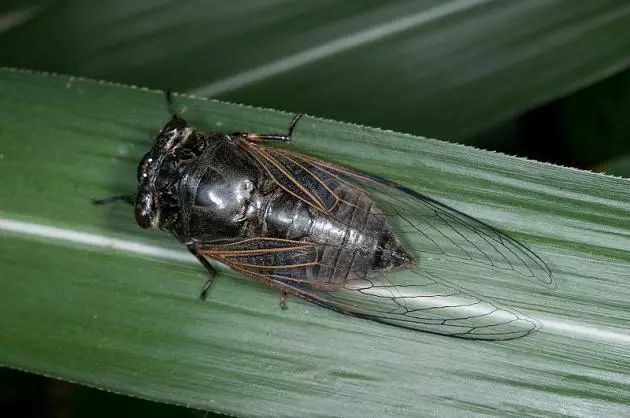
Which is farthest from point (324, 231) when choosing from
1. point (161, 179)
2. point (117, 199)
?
point (117, 199)

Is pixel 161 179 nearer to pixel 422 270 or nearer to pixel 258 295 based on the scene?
pixel 258 295

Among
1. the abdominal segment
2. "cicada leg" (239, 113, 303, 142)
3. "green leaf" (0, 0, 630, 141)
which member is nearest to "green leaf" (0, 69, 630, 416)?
"cicada leg" (239, 113, 303, 142)

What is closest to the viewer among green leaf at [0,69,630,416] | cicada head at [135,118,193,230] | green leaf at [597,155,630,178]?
green leaf at [0,69,630,416]

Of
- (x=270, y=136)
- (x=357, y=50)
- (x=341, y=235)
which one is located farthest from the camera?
(x=357, y=50)

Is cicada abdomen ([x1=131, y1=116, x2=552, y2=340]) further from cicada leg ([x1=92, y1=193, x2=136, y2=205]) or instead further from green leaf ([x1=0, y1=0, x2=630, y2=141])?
green leaf ([x1=0, y1=0, x2=630, y2=141])

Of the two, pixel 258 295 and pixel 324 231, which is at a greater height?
pixel 324 231

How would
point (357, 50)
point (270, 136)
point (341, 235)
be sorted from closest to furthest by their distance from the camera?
point (341, 235) < point (270, 136) < point (357, 50)

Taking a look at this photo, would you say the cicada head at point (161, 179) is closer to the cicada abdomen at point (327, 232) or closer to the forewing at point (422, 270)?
the cicada abdomen at point (327, 232)
